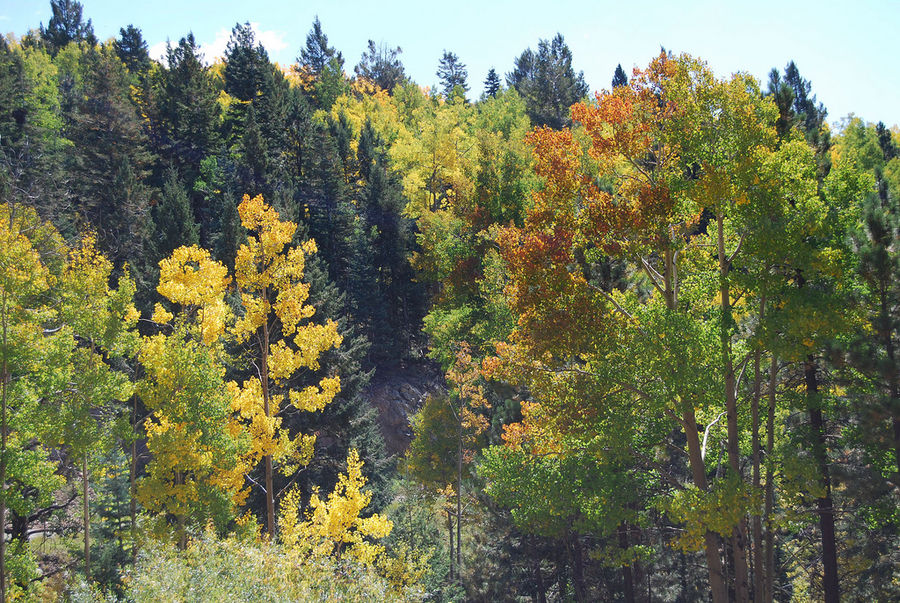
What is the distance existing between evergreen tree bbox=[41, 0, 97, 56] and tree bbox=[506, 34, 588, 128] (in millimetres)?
69489

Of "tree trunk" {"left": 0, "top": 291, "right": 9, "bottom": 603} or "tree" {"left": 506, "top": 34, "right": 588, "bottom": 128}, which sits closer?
"tree trunk" {"left": 0, "top": 291, "right": 9, "bottom": 603}

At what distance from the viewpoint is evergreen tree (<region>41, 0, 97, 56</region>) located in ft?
307

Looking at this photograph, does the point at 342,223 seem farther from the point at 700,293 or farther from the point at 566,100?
the point at 566,100

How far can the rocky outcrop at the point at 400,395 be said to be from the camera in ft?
121

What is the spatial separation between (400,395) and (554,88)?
142ft

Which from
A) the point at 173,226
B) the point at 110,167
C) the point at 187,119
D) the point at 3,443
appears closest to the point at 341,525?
the point at 3,443

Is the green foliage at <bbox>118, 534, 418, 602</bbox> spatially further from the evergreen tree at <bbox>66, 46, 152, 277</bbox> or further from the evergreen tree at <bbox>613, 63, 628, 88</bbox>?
the evergreen tree at <bbox>613, 63, 628, 88</bbox>

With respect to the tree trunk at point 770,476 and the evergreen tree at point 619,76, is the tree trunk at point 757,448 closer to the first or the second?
the tree trunk at point 770,476

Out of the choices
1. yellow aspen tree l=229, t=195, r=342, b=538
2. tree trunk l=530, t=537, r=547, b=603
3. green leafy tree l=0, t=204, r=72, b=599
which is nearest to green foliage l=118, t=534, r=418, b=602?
green leafy tree l=0, t=204, r=72, b=599

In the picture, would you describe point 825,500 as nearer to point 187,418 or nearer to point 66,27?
point 187,418

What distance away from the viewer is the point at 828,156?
1391cm

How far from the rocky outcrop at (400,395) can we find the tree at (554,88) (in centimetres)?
3280

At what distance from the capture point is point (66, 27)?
99.6 metres

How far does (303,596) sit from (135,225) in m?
29.5
